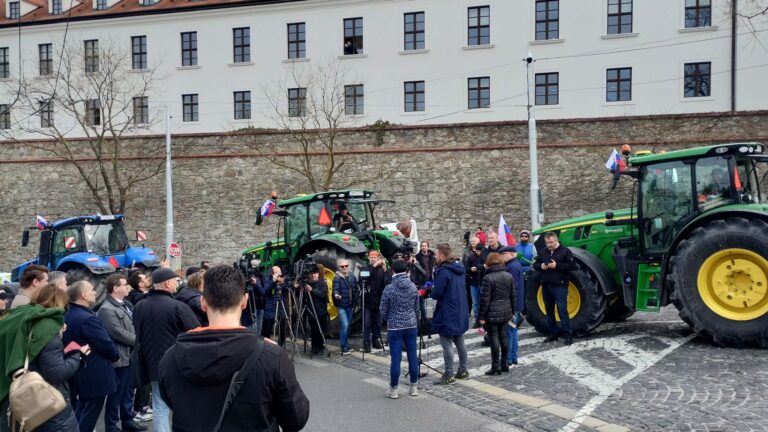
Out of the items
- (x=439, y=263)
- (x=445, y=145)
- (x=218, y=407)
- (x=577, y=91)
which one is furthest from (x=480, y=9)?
(x=218, y=407)

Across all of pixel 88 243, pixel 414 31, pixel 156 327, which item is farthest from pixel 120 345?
pixel 414 31

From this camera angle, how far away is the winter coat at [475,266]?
1246 cm

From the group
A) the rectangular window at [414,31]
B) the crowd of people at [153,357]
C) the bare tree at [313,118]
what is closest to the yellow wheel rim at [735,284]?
the crowd of people at [153,357]

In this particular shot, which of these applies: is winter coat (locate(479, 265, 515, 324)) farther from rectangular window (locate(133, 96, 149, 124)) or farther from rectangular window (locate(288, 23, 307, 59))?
rectangular window (locate(133, 96, 149, 124))

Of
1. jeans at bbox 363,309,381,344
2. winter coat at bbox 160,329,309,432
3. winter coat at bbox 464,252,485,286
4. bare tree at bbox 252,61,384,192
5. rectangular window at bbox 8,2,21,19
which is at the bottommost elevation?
jeans at bbox 363,309,381,344

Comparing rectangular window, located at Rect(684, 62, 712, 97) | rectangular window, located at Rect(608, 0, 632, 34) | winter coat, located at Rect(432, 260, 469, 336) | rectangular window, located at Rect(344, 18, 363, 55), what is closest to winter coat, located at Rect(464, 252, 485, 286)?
winter coat, located at Rect(432, 260, 469, 336)

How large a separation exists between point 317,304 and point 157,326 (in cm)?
496

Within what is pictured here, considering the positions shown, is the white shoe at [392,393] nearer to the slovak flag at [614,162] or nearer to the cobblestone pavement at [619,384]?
the cobblestone pavement at [619,384]

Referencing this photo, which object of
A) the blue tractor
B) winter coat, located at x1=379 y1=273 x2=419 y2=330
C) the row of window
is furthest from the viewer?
the row of window

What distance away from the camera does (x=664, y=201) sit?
10500 millimetres

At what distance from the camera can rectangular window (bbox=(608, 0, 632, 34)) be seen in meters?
32.2

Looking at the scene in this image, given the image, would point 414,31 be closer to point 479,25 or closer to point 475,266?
point 479,25

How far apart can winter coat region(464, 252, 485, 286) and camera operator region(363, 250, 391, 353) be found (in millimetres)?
2113

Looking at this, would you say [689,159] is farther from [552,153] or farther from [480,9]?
[480,9]
